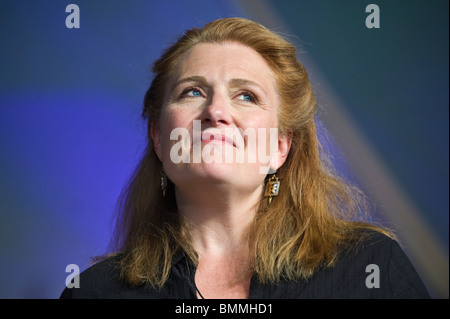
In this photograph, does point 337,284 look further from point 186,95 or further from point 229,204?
point 186,95

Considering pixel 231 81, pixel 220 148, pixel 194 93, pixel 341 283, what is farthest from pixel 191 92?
pixel 341 283

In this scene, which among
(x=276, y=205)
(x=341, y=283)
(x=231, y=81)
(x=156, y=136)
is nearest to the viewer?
(x=341, y=283)

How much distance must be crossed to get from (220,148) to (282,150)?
0.37 meters

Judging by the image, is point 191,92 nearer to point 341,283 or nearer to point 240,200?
point 240,200

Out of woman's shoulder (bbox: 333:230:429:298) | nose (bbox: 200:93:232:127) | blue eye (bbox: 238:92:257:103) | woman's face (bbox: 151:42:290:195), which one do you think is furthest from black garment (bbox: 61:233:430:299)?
blue eye (bbox: 238:92:257:103)

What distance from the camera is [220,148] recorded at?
→ 1.61m

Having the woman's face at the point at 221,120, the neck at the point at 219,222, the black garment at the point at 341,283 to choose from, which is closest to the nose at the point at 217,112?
the woman's face at the point at 221,120

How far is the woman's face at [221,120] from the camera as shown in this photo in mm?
1623

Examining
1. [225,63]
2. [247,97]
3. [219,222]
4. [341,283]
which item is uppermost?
[225,63]

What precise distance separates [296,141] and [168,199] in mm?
516

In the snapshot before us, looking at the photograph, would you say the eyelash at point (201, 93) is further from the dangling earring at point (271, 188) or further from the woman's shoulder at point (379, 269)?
the woman's shoulder at point (379, 269)

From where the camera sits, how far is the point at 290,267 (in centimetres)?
163

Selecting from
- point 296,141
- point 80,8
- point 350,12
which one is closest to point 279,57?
point 296,141

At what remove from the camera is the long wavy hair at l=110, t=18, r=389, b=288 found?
1.68 meters
